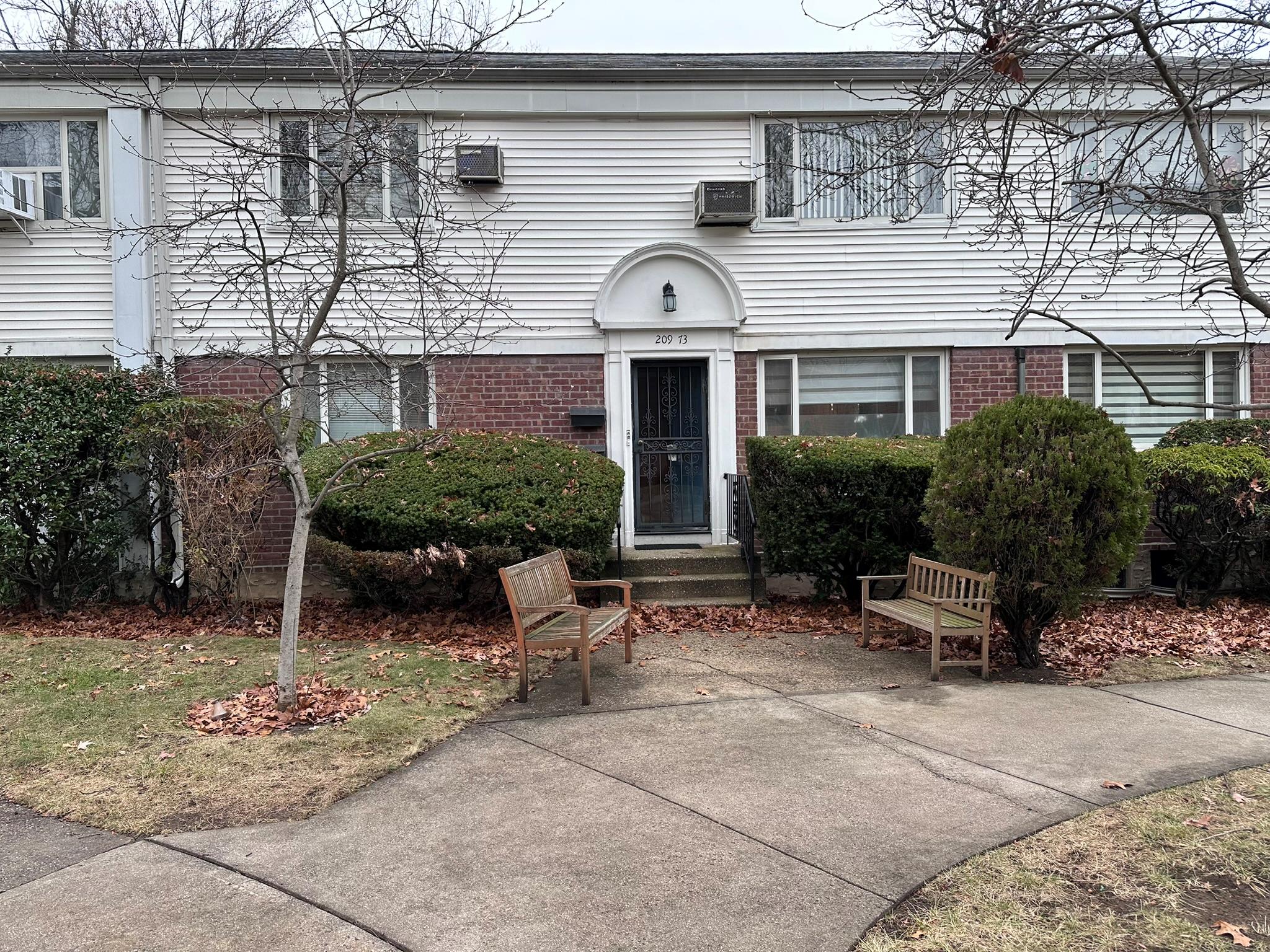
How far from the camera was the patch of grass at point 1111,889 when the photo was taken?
10.4ft

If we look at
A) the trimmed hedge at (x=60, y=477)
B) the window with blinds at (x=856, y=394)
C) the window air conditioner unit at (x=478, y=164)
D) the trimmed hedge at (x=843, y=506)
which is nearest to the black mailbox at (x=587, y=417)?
the window with blinds at (x=856, y=394)

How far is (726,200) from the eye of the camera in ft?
33.8

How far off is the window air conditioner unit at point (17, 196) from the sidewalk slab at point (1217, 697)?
1141cm

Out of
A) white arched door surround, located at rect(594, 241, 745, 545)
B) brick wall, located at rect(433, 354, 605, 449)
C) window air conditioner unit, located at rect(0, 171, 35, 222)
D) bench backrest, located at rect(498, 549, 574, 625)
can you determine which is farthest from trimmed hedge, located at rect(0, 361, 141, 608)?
white arched door surround, located at rect(594, 241, 745, 545)

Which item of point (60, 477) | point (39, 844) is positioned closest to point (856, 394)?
point (60, 477)

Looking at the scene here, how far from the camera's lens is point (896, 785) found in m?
4.56

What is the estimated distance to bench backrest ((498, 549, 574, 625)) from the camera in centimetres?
619

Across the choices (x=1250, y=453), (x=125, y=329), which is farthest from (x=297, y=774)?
(x=1250, y=453)

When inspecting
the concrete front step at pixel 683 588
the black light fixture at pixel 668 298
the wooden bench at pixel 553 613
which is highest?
the black light fixture at pixel 668 298

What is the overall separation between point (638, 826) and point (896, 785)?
4.50ft

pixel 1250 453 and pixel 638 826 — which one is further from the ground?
pixel 1250 453

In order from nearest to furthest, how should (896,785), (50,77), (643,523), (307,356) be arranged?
(896,785)
(307,356)
(50,77)
(643,523)

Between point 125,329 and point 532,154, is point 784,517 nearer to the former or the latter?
point 532,154

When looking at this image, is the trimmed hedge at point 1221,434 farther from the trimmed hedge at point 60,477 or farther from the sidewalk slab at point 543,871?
the trimmed hedge at point 60,477
